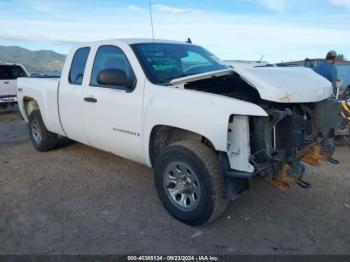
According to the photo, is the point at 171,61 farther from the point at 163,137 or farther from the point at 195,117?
the point at 195,117

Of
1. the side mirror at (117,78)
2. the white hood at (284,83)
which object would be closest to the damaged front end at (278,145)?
the white hood at (284,83)

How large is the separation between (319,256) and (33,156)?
5.16m

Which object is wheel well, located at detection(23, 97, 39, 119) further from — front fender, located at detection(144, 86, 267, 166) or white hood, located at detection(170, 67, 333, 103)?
white hood, located at detection(170, 67, 333, 103)

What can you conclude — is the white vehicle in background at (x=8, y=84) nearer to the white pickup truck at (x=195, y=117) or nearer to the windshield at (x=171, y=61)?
the white pickup truck at (x=195, y=117)

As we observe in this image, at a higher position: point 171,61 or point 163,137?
point 171,61

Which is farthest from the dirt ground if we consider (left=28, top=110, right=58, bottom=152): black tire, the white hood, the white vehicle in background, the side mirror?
the white vehicle in background

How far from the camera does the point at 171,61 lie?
437 cm

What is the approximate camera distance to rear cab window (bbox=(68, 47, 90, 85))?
16.2 feet

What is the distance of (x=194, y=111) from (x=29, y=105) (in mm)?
4622

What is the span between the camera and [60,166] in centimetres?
566

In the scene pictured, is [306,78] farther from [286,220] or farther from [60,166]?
[60,166]

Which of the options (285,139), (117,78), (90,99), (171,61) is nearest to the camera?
(285,139)

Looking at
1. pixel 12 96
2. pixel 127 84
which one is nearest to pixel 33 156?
pixel 127 84

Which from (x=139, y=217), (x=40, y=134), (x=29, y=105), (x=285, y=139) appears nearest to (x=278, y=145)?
(x=285, y=139)
